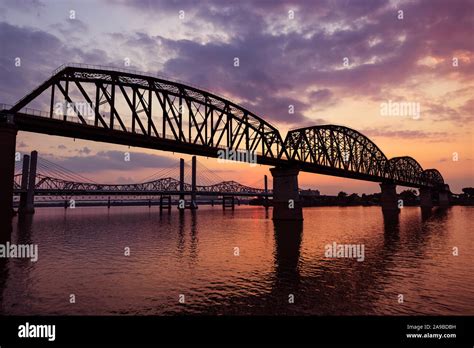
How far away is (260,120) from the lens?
81562 mm

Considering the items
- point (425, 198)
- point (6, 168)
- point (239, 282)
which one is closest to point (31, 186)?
point (6, 168)

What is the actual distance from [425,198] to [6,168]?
215695 millimetres

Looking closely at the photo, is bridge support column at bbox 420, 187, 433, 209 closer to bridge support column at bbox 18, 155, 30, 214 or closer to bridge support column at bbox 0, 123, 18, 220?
bridge support column at bbox 0, 123, 18, 220

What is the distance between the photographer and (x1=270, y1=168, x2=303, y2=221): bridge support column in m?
77.1

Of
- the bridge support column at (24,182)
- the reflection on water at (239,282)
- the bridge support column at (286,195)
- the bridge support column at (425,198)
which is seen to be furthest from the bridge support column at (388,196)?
the bridge support column at (24,182)

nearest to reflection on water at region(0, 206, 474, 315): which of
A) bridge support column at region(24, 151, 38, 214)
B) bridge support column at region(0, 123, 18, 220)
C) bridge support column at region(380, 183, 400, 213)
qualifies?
bridge support column at region(0, 123, 18, 220)

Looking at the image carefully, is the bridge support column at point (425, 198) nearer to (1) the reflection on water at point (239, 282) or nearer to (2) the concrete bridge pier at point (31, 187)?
(1) the reflection on water at point (239, 282)

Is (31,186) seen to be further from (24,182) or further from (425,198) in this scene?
(425,198)

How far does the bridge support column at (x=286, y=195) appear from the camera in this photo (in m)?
77.1

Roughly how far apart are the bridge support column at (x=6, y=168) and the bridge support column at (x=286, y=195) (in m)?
58.7

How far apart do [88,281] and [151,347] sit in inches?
503

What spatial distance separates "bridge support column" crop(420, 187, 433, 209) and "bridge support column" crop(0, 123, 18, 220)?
693 feet

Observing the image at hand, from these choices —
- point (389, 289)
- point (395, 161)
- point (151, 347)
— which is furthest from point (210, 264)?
point (395, 161)

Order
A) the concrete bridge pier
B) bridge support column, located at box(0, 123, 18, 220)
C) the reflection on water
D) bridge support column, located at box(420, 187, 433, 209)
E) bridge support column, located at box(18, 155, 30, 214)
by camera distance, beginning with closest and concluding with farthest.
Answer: the reflection on water
bridge support column, located at box(0, 123, 18, 220)
the concrete bridge pier
bridge support column, located at box(18, 155, 30, 214)
bridge support column, located at box(420, 187, 433, 209)
